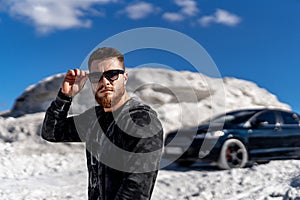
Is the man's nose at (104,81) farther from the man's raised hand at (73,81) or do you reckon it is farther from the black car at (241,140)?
the black car at (241,140)

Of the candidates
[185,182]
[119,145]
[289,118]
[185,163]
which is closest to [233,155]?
[185,163]

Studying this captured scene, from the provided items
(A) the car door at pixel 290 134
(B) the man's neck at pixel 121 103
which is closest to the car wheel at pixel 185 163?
(A) the car door at pixel 290 134

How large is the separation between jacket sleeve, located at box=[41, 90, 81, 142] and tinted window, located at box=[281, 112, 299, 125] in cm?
1002

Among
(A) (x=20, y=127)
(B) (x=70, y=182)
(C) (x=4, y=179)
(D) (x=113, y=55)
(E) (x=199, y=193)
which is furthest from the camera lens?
(A) (x=20, y=127)

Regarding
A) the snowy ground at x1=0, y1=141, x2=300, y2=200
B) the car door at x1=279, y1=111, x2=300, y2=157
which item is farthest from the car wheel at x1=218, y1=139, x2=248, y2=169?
the car door at x1=279, y1=111, x2=300, y2=157

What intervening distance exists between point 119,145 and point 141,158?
0.15 metres

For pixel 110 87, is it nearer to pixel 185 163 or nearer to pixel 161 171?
pixel 161 171

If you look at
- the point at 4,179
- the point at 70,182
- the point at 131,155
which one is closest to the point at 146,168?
the point at 131,155

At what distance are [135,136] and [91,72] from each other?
18.9 inches

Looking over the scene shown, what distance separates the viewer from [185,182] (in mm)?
8461

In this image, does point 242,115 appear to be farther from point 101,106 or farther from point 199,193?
point 101,106

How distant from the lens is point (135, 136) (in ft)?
5.86

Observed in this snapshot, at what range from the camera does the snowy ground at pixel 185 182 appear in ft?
24.5

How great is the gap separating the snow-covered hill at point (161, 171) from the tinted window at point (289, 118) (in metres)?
1.57
